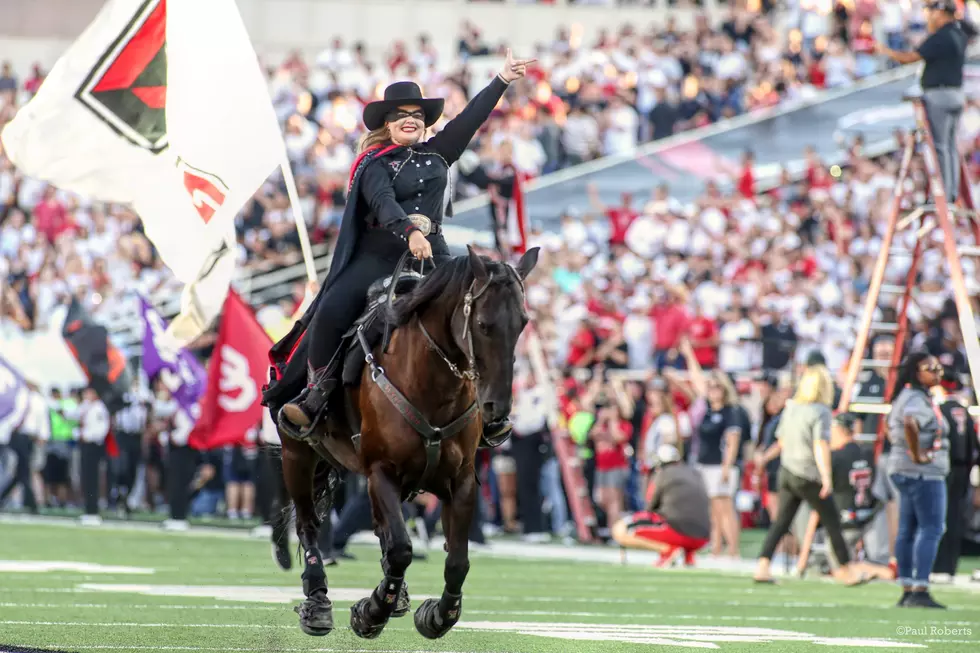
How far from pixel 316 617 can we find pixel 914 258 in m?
10.1

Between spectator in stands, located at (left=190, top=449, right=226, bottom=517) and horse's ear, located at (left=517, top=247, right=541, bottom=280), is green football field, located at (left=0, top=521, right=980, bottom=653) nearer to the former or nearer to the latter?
horse's ear, located at (left=517, top=247, right=541, bottom=280)

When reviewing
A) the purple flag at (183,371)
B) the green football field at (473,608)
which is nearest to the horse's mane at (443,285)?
the green football field at (473,608)

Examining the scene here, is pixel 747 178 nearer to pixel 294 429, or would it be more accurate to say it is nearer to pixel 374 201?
pixel 294 429

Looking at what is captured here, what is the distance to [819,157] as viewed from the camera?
30.3 metres

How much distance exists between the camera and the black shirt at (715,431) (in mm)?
21188

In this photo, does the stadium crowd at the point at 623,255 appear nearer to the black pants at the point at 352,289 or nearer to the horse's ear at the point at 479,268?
the black pants at the point at 352,289

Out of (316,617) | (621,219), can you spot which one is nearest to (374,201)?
(316,617)

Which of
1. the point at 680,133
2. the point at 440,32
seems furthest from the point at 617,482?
the point at 440,32

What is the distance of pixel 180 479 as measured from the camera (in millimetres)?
25406

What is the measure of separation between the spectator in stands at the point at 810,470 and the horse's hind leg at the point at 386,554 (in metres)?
8.56

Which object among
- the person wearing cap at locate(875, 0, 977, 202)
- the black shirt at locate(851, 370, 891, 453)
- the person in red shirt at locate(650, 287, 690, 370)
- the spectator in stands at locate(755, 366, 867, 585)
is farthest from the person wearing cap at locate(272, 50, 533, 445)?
the person in red shirt at locate(650, 287, 690, 370)

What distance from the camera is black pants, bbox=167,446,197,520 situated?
25219mm

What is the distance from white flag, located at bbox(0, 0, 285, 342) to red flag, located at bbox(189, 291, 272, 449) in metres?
4.69

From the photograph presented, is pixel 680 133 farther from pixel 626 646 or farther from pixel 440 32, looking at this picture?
pixel 626 646
